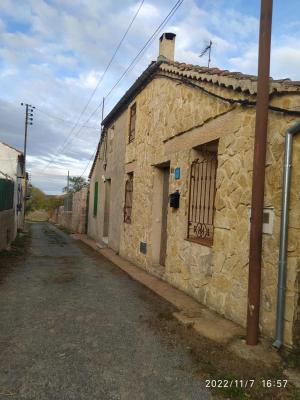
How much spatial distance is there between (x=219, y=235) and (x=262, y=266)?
116 cm

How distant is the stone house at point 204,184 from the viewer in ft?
14.4

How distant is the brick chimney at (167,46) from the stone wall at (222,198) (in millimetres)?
892

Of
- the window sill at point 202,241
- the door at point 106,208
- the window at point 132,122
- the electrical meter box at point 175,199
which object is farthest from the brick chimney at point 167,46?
the door at point 106,208

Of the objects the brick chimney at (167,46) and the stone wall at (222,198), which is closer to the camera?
the stone wall at (222,198)

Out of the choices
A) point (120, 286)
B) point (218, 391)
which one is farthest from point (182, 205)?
point (218, 391)

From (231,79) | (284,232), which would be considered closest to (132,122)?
(231,79)

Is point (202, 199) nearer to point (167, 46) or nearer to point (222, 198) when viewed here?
point (222, 198)

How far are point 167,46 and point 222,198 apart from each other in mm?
5720

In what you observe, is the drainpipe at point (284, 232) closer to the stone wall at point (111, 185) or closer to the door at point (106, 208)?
the stone wall at point (111, 185)

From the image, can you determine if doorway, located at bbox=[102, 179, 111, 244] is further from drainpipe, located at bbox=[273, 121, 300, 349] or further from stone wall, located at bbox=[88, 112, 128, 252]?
drainpipe, located at bbox=[273, 121, 300, 349]

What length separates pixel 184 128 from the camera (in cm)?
723

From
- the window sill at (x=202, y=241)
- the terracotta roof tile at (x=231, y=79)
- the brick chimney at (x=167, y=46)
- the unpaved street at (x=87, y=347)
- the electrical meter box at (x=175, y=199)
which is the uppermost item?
the brick chimney at (x=167, y=46)

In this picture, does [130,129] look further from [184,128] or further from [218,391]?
[218,391]

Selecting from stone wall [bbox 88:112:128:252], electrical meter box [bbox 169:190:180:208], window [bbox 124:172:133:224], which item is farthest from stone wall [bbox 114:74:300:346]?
stone wall [bbox 88:112:128:252]
